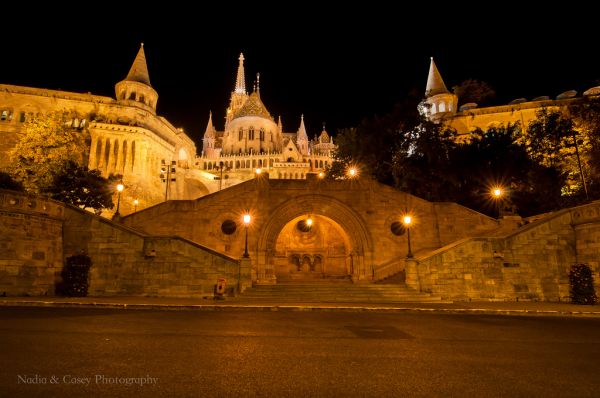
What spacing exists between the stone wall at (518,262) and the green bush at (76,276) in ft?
44.7

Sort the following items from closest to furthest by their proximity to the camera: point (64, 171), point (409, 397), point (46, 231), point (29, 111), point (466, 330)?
1. point (409, 397)
2. point (466, 330)
3. point (46, 231)
4. point (64, 171)
5. point (29, 111)

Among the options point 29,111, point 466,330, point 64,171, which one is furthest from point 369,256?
point 29,111

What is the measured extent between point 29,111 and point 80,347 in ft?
165

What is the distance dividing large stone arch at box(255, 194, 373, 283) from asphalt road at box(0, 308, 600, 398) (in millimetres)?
9891

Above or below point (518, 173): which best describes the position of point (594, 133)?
→ above

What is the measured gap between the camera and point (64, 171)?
24.7 metres

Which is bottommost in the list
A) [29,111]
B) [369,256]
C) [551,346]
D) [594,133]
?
[551,346]

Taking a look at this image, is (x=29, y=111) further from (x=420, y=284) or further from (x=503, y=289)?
(x=503, y=289)

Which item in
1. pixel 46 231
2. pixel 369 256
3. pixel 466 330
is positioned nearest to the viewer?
pixel 466 330

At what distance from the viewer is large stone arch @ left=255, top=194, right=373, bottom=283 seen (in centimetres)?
1861

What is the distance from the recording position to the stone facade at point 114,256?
13.5 m

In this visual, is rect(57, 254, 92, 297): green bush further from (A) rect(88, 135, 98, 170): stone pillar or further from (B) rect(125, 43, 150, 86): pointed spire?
(B) rect(125, 43, 150, 86): pointed spire

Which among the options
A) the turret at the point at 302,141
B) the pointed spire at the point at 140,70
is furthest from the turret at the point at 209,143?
the pointed spire at the point at 140,70

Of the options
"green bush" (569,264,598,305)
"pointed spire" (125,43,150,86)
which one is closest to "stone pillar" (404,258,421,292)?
"green bush" (569,264,598,305)
